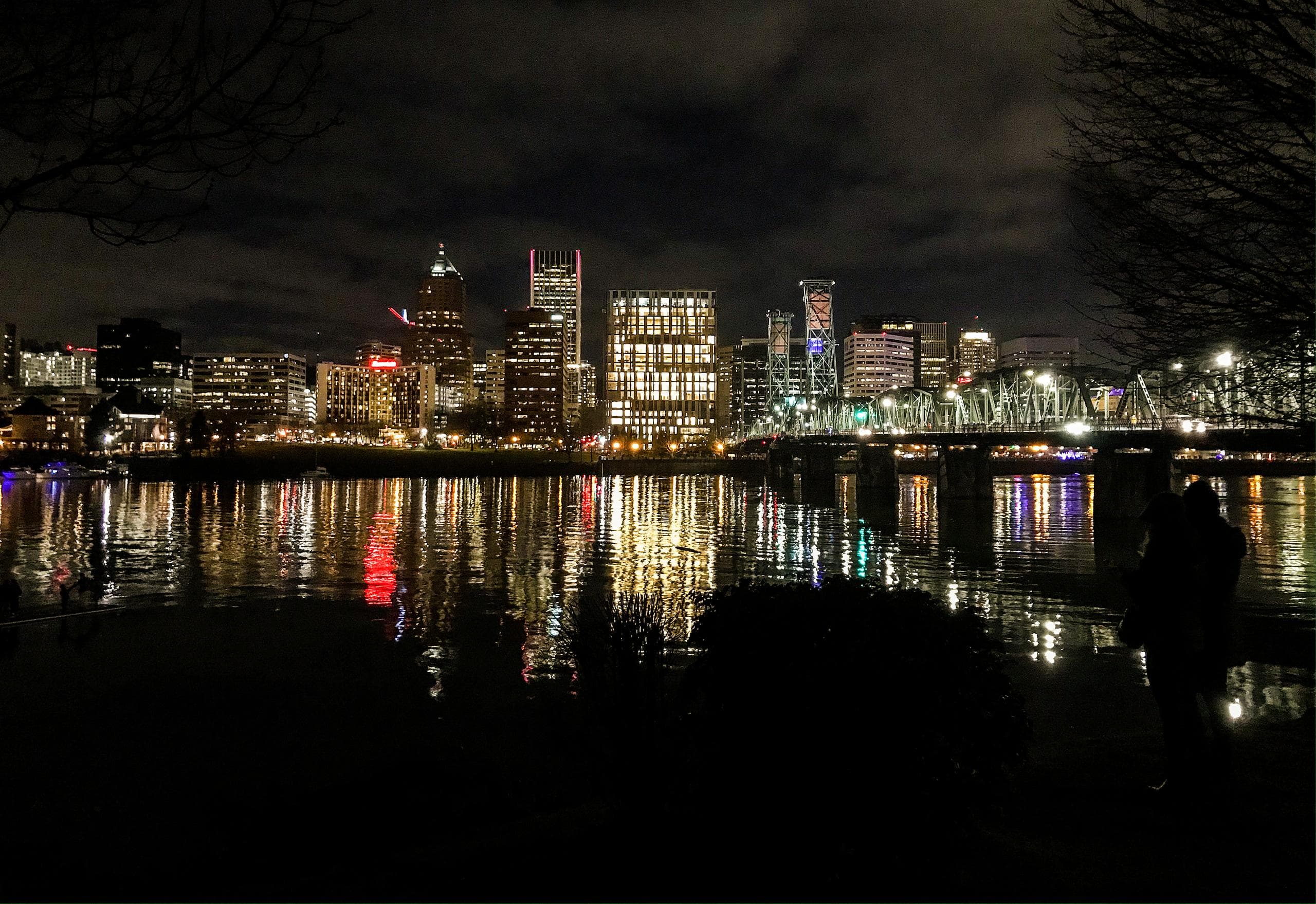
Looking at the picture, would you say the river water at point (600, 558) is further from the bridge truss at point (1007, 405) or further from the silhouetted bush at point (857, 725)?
the bridge truss at point (1007, 405)

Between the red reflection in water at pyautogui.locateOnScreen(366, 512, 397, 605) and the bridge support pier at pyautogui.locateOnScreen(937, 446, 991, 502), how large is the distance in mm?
49392

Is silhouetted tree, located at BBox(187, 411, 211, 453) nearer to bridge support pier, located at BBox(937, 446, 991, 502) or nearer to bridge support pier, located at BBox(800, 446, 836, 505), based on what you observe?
bridge support pier, located at BBox(800, 446, 836, 505)

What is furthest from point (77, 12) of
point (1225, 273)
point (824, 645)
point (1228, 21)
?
point (1225, 273)

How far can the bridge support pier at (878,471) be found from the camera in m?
82.9

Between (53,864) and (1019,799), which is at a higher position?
(1019,799)

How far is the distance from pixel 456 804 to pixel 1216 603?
6.36 m

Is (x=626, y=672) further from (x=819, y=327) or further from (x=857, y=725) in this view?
(x=819, y=327)

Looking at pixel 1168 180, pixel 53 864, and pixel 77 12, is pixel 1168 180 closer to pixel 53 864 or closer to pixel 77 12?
pixel 77 12

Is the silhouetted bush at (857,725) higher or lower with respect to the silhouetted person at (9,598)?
higher

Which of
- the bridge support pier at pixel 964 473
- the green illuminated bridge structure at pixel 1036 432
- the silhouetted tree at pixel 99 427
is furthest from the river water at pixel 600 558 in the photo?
the silhouetted tree at pixel 99 427

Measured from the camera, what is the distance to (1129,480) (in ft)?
180

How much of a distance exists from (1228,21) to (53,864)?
10.5m

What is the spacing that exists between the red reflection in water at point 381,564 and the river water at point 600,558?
115 millimetres

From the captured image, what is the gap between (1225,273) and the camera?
6516mm
